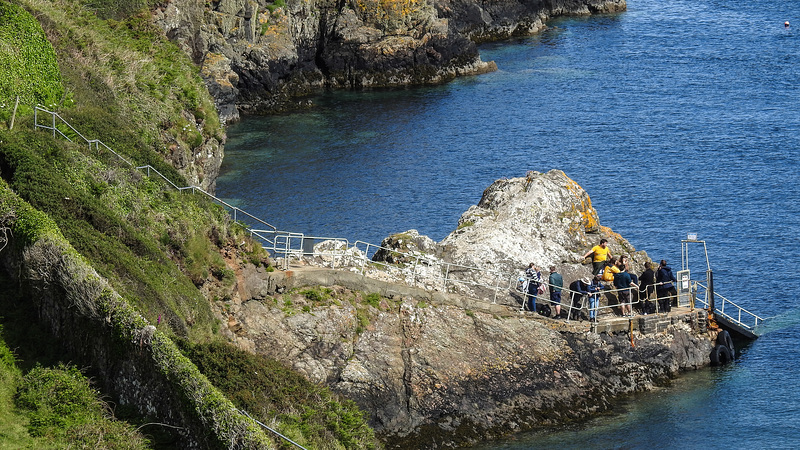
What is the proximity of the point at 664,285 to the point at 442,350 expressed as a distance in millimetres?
11236

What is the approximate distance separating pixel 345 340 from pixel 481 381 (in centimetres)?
502

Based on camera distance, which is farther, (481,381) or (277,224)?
(277,224)

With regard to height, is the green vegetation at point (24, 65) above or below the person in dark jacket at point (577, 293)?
above

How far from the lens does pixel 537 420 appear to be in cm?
3525

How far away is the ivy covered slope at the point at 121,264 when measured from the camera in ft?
74.9

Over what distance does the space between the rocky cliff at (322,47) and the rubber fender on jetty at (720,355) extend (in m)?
47.1

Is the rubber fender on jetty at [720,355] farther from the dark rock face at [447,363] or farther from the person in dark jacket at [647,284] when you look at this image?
the dark rock face at [447,363]

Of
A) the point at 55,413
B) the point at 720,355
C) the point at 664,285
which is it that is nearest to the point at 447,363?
the point at 664,285

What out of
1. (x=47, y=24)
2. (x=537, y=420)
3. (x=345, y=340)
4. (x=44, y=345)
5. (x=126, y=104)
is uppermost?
(x=47, y=24)

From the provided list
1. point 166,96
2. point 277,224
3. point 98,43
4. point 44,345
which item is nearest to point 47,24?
point 98,43

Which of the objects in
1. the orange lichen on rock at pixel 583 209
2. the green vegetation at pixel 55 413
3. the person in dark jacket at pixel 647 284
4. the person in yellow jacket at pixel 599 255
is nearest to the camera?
the green vegetation at pixel 55 413

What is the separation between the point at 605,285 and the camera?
1613 inches

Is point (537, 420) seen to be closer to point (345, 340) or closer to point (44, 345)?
point (345, 340)

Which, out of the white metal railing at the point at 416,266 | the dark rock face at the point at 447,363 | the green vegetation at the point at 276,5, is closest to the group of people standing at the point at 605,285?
the white metal railing at the point at 416,266
